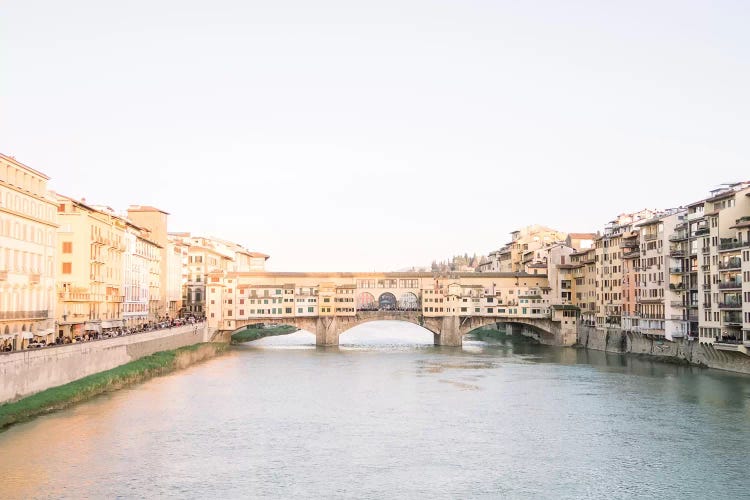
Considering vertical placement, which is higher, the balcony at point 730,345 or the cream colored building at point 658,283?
the cream colored building at point 658,283

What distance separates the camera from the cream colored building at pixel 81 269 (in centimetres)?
5010

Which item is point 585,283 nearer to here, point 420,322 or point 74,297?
point 420,322

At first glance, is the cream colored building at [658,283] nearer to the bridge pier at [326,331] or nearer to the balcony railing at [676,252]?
the balcony railing at [676,252]

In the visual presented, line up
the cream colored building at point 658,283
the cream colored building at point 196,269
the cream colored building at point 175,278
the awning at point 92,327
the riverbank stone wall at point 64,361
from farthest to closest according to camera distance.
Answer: the cream colored building at point 196,269, the cream colored building at point 175,278, the cream colored building at point 658,283, the awning at point 92,327, the riverbank stone wall at point 64,361

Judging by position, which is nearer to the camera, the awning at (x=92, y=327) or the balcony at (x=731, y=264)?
the balcony at (x=731, y=264)

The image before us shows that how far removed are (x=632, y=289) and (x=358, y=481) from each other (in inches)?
1815

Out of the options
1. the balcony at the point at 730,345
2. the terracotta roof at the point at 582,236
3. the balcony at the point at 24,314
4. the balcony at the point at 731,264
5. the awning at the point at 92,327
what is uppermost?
the terracotta roof at the point at 582,236

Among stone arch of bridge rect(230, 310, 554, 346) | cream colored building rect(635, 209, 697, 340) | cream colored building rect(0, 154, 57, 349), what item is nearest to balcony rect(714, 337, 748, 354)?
cream colored building rect(635, 209, 697, 340)

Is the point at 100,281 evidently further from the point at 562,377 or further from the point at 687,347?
the point at 687,347

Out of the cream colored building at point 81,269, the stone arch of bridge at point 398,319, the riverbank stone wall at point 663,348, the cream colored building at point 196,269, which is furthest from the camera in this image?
the cream colored building at point 196,269

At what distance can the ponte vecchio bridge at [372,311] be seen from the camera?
78.9 meters

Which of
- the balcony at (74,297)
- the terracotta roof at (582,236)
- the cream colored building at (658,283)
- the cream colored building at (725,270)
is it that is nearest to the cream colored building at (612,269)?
the cream colored building at (658,283)

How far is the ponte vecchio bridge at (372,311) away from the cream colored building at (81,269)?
2262cm

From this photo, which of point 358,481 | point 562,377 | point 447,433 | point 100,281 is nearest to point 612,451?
point 447,433
